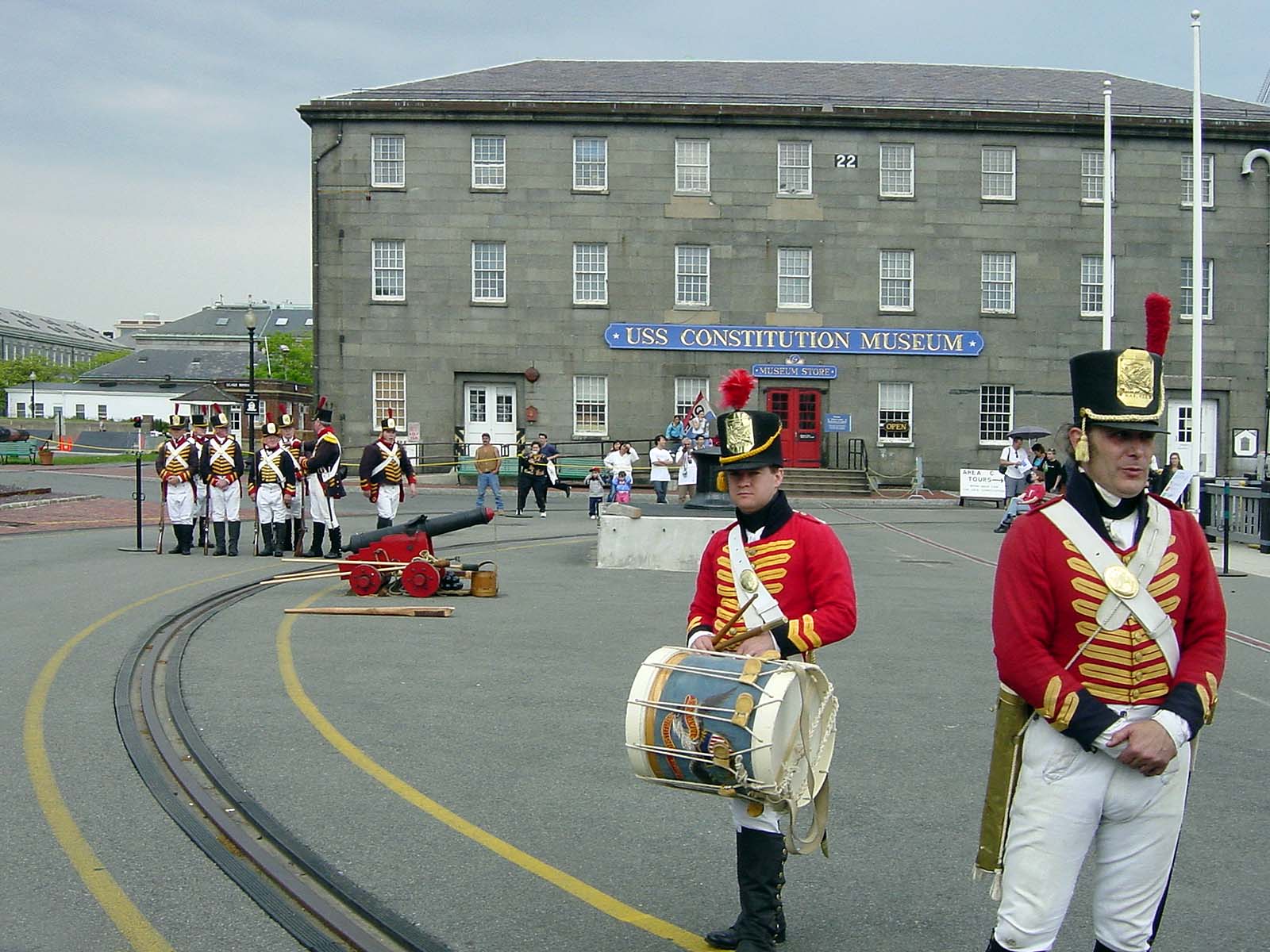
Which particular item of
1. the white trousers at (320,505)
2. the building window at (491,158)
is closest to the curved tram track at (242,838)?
the white trousers at (320,505)

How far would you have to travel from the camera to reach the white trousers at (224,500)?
18.8m

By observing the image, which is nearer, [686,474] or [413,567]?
[413,567]

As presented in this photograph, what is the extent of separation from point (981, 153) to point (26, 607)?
3351 centimetres

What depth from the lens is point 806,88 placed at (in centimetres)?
4156

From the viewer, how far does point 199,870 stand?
542 cm

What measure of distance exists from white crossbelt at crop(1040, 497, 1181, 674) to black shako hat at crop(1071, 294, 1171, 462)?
0.24m

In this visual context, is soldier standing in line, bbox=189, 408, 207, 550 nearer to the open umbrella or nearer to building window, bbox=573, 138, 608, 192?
the open umbrella

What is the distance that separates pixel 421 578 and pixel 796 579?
972cm

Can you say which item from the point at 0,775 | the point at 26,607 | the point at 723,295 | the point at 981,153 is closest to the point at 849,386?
the point at 723,295

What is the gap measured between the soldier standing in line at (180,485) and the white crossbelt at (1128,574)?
1680 centimetres

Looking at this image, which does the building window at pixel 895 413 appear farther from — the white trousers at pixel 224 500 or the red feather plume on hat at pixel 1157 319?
the red feather plume on hat at pixel 1157 319

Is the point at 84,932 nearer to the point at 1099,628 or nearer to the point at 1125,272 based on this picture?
the point at 1099,628

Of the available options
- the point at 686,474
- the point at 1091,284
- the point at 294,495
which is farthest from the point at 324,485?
the point at 1091,284

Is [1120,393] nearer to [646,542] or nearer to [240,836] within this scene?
[240,836]
